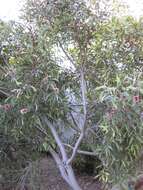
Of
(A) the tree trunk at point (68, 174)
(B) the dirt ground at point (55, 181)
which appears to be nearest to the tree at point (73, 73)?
(A) the tree trunk at point (68, 174)

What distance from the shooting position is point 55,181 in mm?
4820

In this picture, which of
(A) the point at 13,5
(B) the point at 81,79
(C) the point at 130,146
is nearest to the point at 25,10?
(A) the point at 13,5

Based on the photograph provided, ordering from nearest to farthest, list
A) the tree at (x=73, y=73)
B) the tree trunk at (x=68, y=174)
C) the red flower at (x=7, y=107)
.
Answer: the tree at (x=73, y=73), the red flower at (x=7, y=107), the tree trunk at (x=68, y=174)

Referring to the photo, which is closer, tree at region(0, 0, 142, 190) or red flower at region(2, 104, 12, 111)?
tree at region(0, 0, 142, 190)

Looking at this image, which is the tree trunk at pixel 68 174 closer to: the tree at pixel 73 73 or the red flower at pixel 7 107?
the tree at pixel 73 73

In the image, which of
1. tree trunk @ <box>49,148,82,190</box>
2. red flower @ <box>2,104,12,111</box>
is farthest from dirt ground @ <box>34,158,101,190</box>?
red flower @ <box>2,104,12,111</box>

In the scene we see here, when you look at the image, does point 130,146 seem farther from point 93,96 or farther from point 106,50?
point 106,50

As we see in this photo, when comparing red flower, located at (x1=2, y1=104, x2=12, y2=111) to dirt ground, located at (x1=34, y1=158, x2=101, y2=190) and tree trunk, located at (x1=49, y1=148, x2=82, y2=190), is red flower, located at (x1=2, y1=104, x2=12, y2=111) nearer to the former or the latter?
tree trunk, located at (x1=49, y1=148, x2=82, y2=190)

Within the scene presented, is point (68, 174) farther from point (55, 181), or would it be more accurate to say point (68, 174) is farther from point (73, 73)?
point (55, 181)

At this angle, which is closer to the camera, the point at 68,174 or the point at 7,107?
the point at 7,107

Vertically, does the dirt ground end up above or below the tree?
below

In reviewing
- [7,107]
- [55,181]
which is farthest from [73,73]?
[55,181]

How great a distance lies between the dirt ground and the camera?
4.70m

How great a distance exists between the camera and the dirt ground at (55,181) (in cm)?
470
